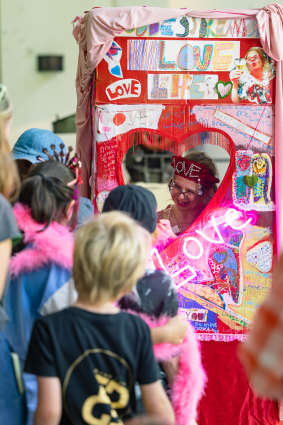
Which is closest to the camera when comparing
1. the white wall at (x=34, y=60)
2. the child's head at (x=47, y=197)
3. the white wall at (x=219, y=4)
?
the child's head at (x=47, y=197)

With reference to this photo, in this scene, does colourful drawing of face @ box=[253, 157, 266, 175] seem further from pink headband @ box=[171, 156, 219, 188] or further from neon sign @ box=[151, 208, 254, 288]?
pink headband @ box=[171, 156, 219, 188]

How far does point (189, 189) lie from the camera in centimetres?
328

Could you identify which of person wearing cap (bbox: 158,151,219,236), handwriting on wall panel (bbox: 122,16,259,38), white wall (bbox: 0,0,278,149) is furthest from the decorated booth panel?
white wall (bbox: 0,0,278,149)

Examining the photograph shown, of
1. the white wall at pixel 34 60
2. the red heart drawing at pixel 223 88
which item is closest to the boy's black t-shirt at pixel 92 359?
the red heart drawing at pixel 223 88

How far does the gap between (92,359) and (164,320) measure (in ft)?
1.30

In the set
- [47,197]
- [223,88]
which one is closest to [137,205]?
[47,197]

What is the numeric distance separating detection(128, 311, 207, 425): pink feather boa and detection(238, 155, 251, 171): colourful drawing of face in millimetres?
1195

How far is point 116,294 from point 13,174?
0.52 metres

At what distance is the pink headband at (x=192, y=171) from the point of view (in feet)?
10.7

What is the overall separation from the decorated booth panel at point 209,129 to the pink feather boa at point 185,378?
3.21 feet

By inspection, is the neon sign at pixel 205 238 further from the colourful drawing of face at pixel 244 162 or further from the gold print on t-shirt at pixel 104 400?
the gold print on t-shirt at pixel 104 400

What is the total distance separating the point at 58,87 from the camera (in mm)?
7910

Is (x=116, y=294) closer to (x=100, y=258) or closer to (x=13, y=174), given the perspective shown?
(x=100, y=258)

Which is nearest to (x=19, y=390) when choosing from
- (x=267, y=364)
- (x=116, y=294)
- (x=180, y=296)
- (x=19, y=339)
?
(x=19, y=339)
